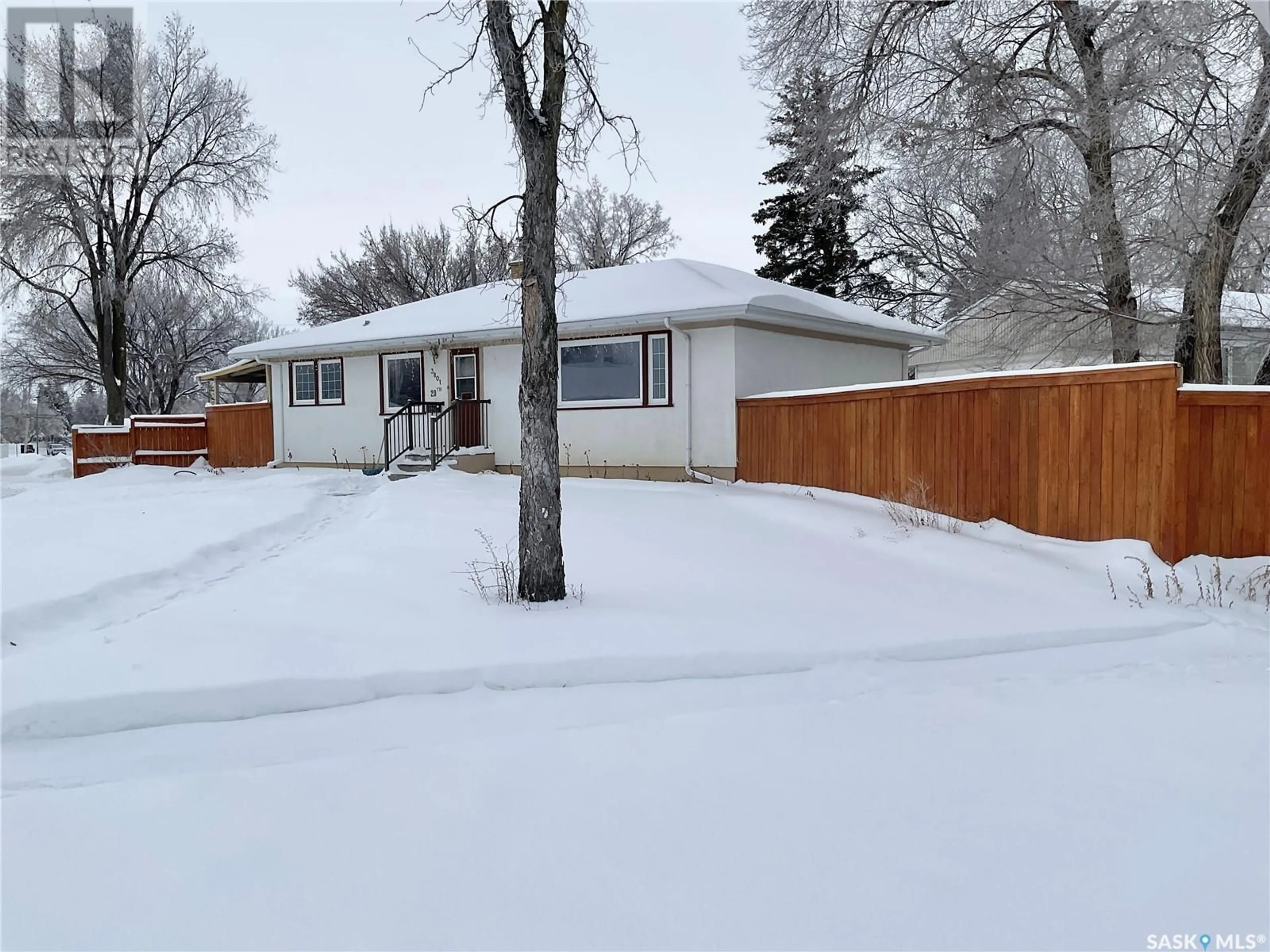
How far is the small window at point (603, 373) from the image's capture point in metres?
13.1

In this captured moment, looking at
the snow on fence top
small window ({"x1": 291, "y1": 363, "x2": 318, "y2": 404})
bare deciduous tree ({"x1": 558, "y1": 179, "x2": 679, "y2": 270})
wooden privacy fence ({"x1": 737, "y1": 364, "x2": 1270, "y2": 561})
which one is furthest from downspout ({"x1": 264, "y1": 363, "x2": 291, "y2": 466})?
bare deciduous tree ({"x1": 558, "y1": 179, "x2": 679, "y2": 270})

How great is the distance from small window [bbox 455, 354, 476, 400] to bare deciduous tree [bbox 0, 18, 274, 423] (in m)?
12.2

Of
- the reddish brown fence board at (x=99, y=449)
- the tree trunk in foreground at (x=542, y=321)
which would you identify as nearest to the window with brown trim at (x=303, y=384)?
the reddish brown fence board at (x=99, y=449)

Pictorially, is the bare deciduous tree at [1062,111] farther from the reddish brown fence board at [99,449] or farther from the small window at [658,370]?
the reddish brown fence board at [99,449]

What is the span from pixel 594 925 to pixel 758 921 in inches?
18.7

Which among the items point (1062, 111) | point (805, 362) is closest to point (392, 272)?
point (805, 362)

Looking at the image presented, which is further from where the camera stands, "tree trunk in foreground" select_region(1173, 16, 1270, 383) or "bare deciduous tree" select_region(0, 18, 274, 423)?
"bare deciduous tree" select_region(0, 18, 274, 423)

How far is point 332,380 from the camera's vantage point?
54.2ft

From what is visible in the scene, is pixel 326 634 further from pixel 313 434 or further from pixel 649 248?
pixel 649 248

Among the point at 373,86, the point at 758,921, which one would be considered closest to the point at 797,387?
the point at 373,86

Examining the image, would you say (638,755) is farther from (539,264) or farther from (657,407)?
(657,407)

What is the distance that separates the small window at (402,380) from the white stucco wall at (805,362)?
6686 mm

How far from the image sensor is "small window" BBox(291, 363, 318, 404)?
16.8m

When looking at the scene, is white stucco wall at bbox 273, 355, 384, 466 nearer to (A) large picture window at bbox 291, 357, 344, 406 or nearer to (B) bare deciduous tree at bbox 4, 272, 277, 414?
(A) large picture window at bbox 291, 357, 344, 406
